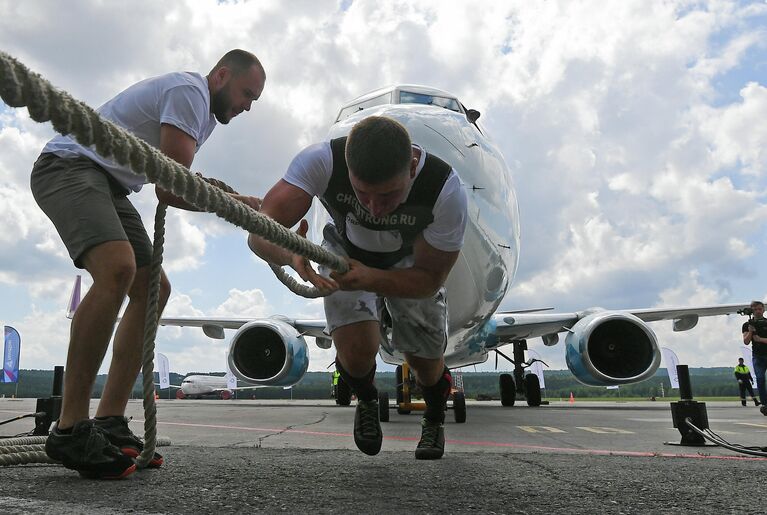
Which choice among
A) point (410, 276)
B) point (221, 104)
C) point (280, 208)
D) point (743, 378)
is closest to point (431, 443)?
point (410, 276)

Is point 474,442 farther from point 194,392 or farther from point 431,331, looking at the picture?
point 194,392

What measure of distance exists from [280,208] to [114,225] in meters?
0.63

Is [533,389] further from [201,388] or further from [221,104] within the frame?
[201,388]

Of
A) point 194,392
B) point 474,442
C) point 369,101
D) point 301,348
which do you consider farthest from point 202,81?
point 194,392

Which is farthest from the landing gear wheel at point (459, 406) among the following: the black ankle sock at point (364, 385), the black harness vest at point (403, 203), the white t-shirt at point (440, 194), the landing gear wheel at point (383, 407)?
the white t-shirt at point (440, 194)

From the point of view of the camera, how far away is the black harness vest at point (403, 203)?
7.84 ft

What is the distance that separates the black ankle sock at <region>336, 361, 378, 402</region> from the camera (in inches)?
119

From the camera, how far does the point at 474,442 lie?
161 inches

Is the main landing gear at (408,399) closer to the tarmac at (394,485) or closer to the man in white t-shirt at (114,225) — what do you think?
the tarmac at (394,485)

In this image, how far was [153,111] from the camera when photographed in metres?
2.36

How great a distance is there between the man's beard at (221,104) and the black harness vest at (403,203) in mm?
486

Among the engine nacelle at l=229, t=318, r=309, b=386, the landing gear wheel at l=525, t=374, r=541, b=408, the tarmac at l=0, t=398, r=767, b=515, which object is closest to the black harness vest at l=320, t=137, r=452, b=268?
the tarmac at l=0, t=398, r=767, b=515

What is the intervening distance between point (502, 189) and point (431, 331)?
2.81 meters

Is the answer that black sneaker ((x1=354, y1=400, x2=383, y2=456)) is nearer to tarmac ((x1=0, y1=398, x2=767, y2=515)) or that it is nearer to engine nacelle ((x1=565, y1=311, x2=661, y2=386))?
tarmac ((x1=0, y1=398, x2=767, y2=515))
